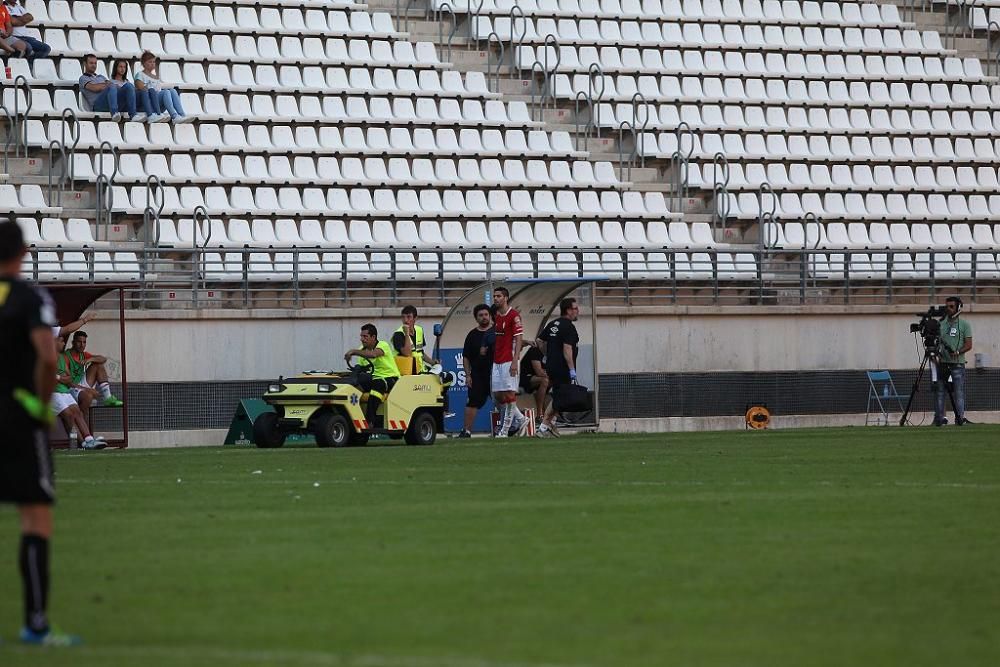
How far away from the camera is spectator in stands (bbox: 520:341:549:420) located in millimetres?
26547

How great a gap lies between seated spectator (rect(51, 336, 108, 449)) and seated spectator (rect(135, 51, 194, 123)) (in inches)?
252

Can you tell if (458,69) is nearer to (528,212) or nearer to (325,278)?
(528,212)

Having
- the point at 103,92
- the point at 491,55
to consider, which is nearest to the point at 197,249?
the point at 103,92

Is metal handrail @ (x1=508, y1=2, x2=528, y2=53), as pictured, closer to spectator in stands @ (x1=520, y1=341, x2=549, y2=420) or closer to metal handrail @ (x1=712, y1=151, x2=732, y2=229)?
metal handrail @ (x1=712, y1=151, x2=732, y2=229)

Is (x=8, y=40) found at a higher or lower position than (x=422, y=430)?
higher

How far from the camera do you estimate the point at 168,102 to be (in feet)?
93.9

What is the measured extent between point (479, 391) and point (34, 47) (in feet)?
29.8

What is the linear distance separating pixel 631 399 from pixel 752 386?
2.31 metres

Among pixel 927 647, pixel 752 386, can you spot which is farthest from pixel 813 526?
pixel 752 386

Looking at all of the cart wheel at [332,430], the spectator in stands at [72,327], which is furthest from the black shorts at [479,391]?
the spectator in stands at [72,327]

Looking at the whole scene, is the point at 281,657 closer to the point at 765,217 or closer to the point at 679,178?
the point at 765,217

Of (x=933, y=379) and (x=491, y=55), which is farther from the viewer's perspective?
(x=491, y=55)

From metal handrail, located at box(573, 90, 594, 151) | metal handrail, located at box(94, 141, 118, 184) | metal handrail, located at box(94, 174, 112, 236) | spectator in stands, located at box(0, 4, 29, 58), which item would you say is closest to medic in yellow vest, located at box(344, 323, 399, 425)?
metal handrail, located at box(94, 174, 112, 236)

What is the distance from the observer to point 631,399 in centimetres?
2834
